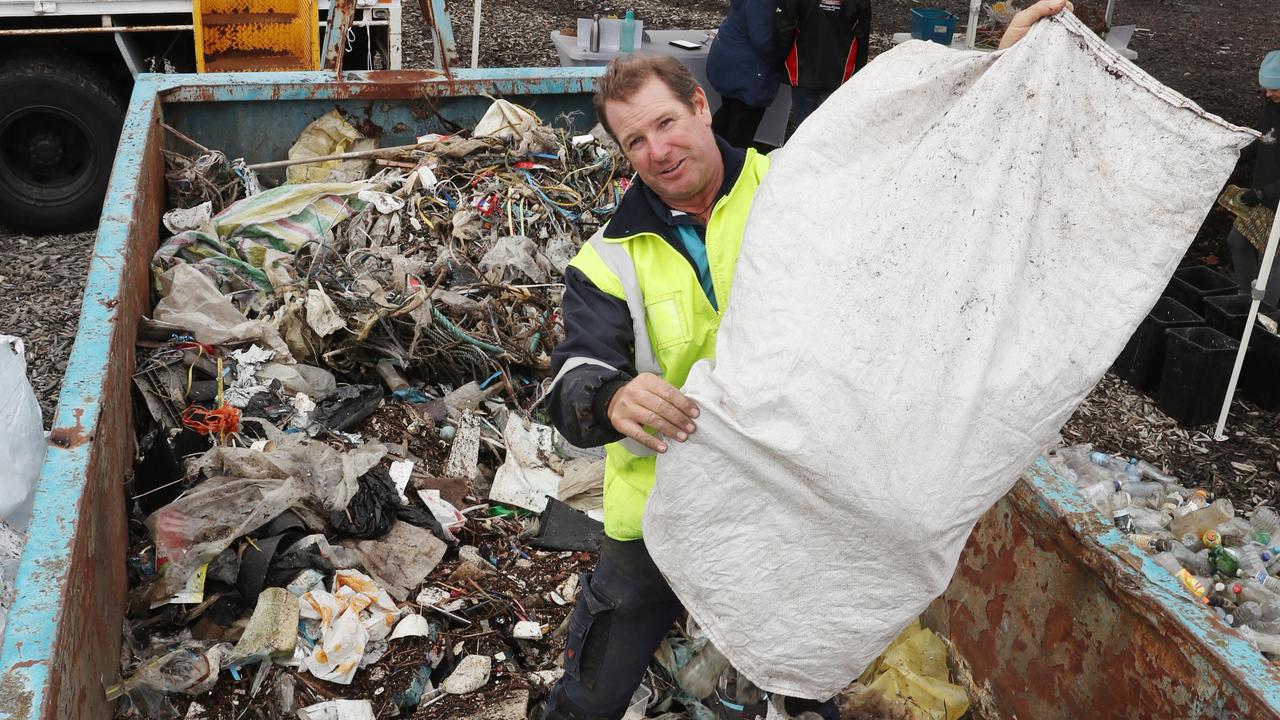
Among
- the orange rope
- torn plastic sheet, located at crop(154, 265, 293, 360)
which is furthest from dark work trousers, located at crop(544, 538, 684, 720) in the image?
torn plastic sheet, located at crop(154, 265, 293, 360)

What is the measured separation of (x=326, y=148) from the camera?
5.34m

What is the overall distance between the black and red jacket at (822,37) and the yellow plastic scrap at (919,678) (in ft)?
13.7

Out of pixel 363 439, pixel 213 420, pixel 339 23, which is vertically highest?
pixel 339 23

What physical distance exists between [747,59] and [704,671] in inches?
183

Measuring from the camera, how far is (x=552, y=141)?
17.4ft

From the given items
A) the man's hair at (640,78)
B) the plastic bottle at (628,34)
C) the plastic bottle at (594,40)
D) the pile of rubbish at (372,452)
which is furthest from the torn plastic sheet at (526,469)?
the plastic bottle at (628,34)

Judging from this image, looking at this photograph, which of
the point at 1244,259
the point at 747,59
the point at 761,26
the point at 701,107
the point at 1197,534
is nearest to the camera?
the point at 701,107

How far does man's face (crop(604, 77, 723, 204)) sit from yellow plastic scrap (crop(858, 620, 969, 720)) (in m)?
1.38

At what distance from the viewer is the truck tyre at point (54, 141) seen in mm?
5719

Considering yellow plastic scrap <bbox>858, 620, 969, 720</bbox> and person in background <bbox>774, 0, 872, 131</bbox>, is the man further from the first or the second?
person in background <bbox>774, 0, 872, 131</bbox>

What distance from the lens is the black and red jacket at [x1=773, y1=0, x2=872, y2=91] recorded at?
6.23 m

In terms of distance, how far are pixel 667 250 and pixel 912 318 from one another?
1.75 ft

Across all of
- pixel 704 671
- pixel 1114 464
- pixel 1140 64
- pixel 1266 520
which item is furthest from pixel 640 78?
pixel 1140 64

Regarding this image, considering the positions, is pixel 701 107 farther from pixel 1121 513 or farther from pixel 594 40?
pixel 594 40
